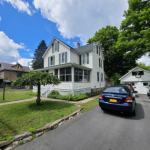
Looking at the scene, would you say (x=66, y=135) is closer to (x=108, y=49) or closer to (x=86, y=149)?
(x=86, y=149)

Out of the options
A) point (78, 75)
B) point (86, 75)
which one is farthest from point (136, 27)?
point (78, 75)

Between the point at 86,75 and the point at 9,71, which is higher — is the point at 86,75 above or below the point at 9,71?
below

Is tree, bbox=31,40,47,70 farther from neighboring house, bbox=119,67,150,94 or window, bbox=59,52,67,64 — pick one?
→ neighboring house, bbox=119,67,150,94

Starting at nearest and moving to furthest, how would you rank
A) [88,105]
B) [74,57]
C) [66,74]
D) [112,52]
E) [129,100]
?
1. [129,100]
2. [88,105]
3. [66,74]
4. [74,57]
5. [112,52]

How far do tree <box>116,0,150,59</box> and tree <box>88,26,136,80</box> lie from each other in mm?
6696

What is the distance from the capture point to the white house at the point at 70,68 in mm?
11328

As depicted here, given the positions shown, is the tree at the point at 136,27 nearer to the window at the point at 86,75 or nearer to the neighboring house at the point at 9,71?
the window at the point at 86,75

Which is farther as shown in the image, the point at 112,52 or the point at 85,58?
the point at 112,52

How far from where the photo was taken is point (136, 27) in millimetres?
14820

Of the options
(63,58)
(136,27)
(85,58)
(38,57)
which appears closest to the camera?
(136,27)

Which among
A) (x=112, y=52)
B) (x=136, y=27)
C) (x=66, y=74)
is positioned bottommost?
(x=66, y=74)

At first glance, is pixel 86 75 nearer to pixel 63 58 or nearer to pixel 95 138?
pixel 63 58

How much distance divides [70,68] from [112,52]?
1648 centimetres

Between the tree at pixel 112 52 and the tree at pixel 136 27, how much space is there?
6696 mm
